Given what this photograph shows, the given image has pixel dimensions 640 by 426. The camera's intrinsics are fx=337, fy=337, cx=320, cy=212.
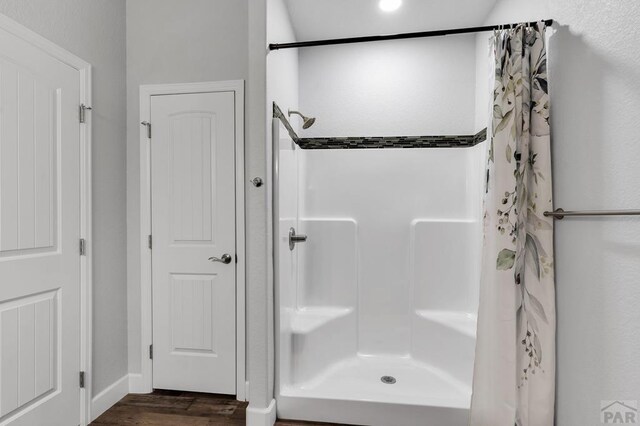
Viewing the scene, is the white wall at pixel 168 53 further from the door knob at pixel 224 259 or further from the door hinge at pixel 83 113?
the door knob at pixel 224 259

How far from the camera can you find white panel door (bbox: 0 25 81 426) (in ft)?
5.09

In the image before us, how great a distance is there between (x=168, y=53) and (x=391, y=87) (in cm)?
164

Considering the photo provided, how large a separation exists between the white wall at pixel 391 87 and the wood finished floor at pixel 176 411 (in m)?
2.03

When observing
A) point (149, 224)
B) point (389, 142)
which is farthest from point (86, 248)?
point (389, 142)

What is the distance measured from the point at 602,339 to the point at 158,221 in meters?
2.41

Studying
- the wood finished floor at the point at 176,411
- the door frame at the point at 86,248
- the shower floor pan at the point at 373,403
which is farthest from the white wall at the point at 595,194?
the door frame at the point at 86,248

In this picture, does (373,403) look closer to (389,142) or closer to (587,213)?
(587,213)

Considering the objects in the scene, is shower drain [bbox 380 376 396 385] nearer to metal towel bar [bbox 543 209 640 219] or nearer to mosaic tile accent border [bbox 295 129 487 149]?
metal towel bar [bbox 543 209 640 219]

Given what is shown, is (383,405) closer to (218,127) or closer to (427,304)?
(427,304)

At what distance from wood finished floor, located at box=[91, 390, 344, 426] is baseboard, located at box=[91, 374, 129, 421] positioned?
0.03m

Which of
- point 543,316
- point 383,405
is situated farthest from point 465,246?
point 383,405

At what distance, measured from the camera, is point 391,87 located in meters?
2.67

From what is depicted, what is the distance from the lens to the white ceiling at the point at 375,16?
7.38ft

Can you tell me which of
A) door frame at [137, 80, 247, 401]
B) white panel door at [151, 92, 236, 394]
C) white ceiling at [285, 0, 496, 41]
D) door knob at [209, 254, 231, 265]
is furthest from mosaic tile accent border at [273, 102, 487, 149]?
door knob at [209, 254, 231, 265]
